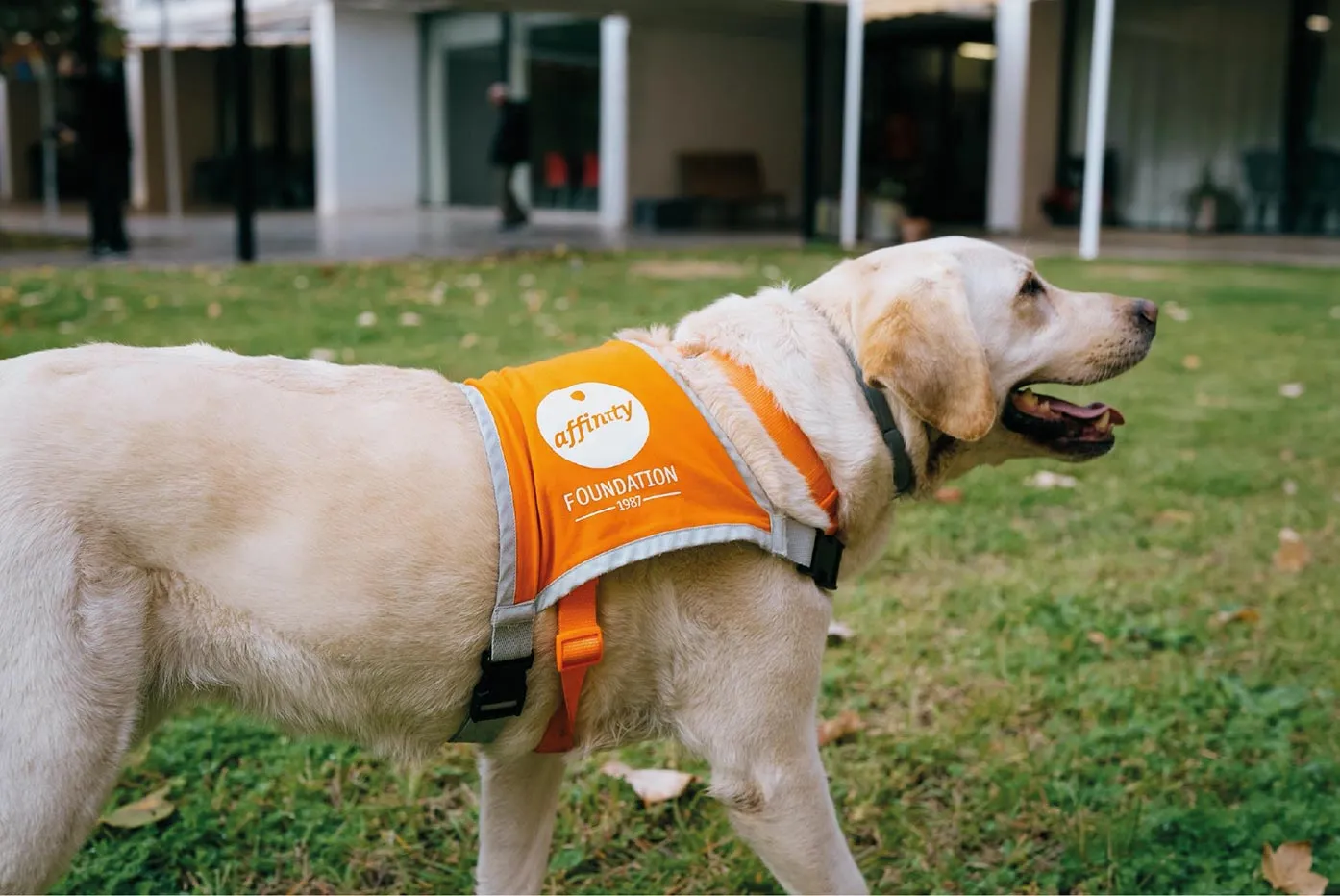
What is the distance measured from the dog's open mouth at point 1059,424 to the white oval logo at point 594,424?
809 millimetres

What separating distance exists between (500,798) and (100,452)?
110cm

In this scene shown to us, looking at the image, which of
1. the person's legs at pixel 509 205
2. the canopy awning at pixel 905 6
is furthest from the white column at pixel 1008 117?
the person's legs at pixel 509 205

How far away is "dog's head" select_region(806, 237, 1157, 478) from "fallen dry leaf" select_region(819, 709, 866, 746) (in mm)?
1087

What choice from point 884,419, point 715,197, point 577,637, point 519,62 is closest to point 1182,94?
point 715,197

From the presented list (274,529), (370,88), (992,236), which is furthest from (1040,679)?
(370,88)

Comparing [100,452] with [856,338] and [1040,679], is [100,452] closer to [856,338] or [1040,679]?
[856,338]

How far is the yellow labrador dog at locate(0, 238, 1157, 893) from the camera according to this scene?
1938 mm

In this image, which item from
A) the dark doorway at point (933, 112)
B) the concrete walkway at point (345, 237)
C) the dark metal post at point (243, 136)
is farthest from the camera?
the dark doorway at point (933, 112)

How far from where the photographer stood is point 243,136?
13516 mm

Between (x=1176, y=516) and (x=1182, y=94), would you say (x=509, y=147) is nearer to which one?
(x=1182, y=94)

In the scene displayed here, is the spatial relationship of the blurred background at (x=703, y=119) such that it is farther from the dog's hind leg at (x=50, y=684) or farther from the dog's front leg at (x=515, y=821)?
the dog's hind leg at (x=50, y=684)

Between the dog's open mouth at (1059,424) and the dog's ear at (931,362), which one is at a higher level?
the dog's ear at (931,362)

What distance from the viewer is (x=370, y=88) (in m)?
27.5

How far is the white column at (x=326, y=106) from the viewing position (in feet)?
86.6
